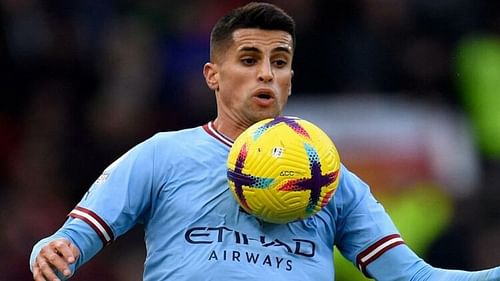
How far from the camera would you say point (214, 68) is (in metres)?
6.97

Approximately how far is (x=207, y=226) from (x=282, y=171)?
49 cm

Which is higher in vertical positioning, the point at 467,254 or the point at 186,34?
the point at 186,34

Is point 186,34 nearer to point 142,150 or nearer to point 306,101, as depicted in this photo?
point 306,101

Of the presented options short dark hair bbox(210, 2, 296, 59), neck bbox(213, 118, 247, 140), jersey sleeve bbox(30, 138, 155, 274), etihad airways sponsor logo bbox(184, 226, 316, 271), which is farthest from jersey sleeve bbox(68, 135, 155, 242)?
short dark hair bbox(210, 2, 296, 59)

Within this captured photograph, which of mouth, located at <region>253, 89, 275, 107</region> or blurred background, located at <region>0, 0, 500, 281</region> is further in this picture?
blurred background, located at <region>0, 0, 500, 281</region>

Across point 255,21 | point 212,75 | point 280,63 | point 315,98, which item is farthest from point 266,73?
point 315,98

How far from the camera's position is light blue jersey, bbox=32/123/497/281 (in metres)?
6.45

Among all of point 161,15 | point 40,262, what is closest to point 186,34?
point 161,15

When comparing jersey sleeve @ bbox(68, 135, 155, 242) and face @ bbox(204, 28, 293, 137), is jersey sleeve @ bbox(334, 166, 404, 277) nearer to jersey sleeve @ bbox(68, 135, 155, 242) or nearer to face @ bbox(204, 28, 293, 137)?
face @ bbox(204, 28, 293, 137)

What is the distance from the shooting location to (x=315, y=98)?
13320 millimetres

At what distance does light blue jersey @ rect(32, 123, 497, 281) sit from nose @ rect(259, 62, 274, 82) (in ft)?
1.22

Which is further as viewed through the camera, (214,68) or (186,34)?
(186,34)

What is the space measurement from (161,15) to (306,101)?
1.79 meters

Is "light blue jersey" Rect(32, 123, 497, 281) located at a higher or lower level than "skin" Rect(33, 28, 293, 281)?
lower
